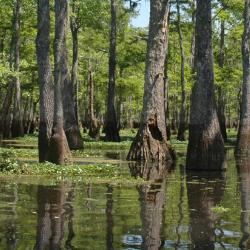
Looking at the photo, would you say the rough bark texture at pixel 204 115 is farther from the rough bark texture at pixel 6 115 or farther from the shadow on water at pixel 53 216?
the rough bark texture at pixel 6 115

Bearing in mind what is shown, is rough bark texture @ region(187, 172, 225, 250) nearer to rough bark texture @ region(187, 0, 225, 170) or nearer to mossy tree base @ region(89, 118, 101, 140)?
rough bark texture @ region(187, 0, 225, 170)

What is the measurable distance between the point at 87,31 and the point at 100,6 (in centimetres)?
1085

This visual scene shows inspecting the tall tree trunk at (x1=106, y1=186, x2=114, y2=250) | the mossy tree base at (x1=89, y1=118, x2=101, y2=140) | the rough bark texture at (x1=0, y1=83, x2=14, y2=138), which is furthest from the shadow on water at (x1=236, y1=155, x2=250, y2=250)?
the rough bark texture at (x1=0, y1=83, x2=14, y2=138)

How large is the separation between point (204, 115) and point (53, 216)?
8063 mm

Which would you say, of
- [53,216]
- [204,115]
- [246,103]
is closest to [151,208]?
[53,216]

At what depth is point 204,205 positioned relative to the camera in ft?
28.6

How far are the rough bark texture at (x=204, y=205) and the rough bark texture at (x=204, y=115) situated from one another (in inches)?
37.8

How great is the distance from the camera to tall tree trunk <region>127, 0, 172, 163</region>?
1650 centimetres

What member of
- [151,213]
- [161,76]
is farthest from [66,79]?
[151,213]

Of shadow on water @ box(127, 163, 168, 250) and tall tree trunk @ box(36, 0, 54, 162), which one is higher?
tall tree trunk @ box(36, 0, 54, 162)

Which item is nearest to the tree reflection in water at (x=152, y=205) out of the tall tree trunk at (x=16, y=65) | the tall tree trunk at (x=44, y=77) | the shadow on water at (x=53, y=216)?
the shadow on water at (x=53, y=216)

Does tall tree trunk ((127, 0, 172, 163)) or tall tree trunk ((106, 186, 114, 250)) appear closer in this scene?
tall tree trunk ((106, 186, 114, 250))

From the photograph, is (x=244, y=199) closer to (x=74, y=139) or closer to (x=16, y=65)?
(x=74, y=139)

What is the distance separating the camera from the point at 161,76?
56.9 feet
